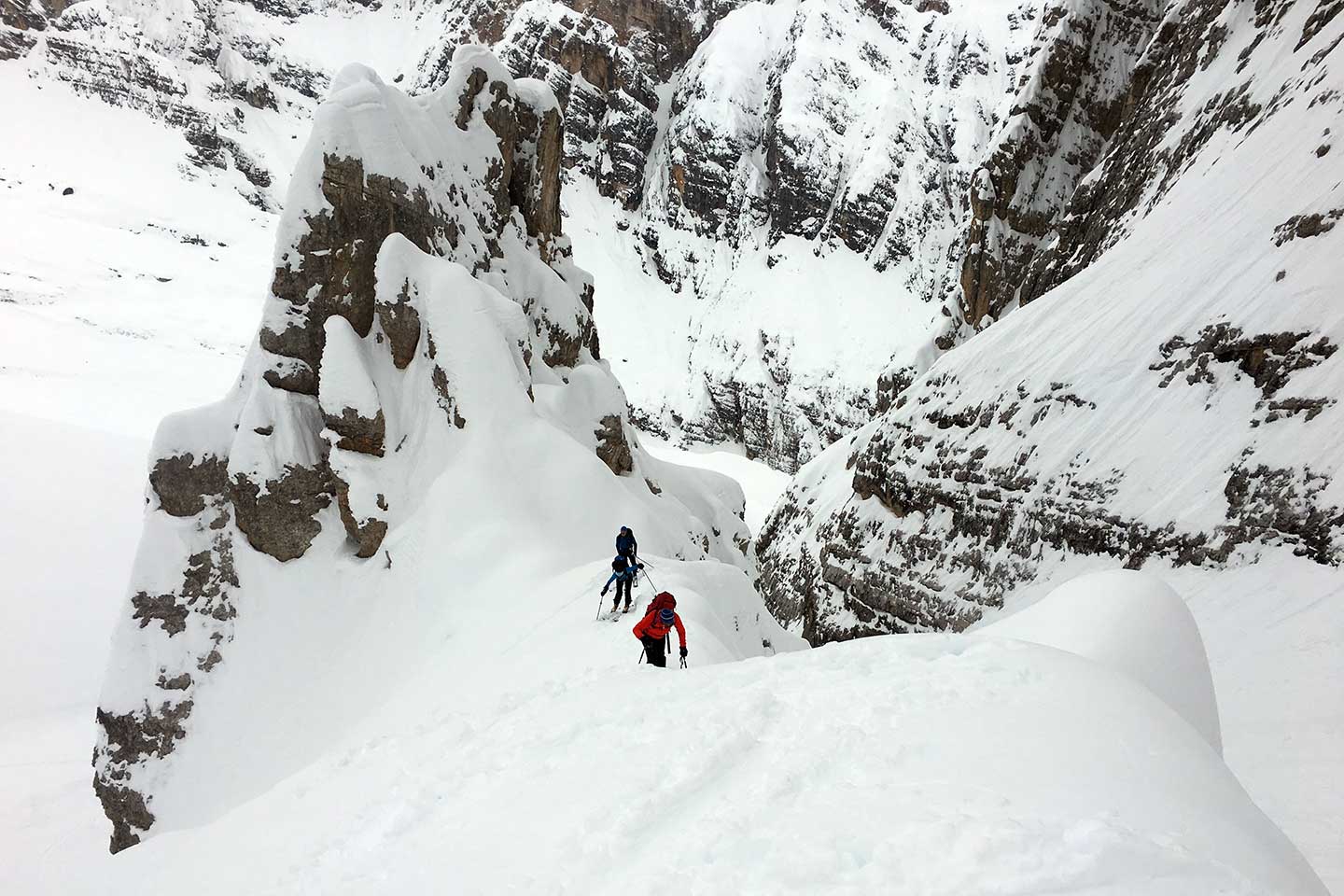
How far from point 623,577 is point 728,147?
80550 millimetres

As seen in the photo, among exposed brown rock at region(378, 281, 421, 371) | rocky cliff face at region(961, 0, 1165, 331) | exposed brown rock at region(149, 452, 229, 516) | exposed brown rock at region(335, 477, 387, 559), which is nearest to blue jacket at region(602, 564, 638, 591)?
exposed brown rock at region(335, 477, 387, 559)

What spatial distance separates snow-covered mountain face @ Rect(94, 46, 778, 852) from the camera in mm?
14922

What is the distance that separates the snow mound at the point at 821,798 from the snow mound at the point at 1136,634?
83 cm

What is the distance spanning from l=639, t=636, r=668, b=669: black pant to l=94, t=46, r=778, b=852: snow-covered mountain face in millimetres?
6260

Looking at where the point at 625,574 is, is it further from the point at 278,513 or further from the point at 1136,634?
the point at 278,513

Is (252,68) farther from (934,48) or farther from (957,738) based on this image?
(957,738)

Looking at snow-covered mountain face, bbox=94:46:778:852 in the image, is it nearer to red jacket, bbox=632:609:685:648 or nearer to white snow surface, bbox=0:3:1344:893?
white snow surface, bbox=0:3:1344:893

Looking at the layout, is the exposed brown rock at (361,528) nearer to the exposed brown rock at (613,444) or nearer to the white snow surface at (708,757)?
the white snow surface at (708,757)

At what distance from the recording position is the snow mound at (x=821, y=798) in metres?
3.19

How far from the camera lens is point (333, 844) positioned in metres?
5.70

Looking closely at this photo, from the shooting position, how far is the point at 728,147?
81875 millimetres

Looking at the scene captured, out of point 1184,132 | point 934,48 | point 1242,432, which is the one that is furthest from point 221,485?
point 934,48

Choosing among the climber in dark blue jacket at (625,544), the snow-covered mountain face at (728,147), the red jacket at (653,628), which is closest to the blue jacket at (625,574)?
the climber in dark blue jacket at (625,544)

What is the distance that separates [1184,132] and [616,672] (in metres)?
23.6
